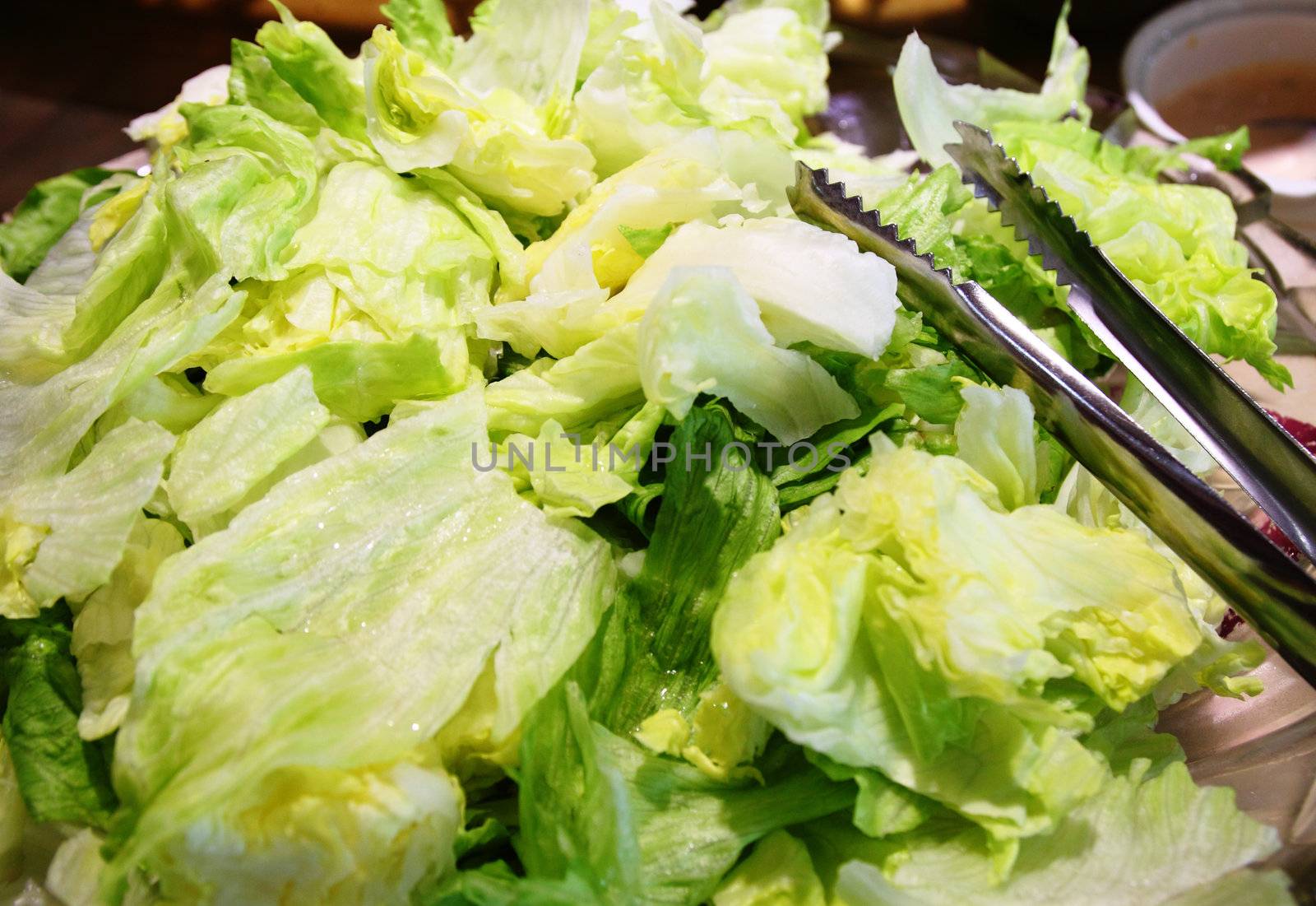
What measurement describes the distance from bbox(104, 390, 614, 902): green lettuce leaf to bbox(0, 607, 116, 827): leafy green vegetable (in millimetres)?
152

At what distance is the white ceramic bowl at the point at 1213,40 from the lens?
2.39 m

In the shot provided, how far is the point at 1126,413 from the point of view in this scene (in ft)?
3.47

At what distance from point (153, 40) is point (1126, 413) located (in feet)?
10.1

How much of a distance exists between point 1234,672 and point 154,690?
1.09m

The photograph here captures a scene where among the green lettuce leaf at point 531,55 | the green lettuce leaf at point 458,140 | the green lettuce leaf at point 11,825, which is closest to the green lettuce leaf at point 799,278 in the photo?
the green lettuce leaf at point 458,140

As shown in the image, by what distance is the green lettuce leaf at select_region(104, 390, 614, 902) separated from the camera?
2.50 ft

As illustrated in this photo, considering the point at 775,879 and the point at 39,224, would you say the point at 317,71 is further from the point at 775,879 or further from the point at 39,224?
the point at 775,879

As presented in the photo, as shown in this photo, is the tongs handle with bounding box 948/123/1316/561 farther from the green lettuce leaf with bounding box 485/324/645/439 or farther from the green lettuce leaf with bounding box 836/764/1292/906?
the green lettuce leaf with bounding box 485/324/645/439

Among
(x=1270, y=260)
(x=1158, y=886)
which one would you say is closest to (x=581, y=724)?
(x=1158, y=886)

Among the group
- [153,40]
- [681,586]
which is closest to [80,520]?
[681,586]

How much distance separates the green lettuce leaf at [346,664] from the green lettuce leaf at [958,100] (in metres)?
0.99

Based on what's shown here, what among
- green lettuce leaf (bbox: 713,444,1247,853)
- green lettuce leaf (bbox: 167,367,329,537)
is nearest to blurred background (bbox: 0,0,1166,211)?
green lettuce leaf (bbox: 167,367,329,537)

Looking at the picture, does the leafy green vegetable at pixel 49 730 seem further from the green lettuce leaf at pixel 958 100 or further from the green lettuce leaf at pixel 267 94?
the green lettuce leaf at pixel 958 100

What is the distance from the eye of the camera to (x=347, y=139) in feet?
4.29
